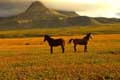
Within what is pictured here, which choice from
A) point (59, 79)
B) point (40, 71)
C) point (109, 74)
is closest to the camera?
point (59, 79)

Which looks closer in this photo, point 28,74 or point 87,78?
point 87,78

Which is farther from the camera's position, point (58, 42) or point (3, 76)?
point (58, 42)

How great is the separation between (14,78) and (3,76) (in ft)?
3.46

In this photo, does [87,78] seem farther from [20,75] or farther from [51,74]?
[20,75]

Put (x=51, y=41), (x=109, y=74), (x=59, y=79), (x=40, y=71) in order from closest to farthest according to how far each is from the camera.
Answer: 1. (x=59, y=79)
2. (x=109, y=74)
3. (x=40, y=71)
4. (x=51, y=41)

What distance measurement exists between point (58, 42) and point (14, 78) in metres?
21.9

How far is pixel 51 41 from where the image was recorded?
41500 millimetres

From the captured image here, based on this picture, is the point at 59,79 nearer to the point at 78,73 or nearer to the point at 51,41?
the point at 78,73

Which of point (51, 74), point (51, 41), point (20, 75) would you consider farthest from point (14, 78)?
point (51, 41)

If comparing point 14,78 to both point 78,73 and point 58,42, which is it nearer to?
point 78,73

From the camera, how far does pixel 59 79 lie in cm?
1955

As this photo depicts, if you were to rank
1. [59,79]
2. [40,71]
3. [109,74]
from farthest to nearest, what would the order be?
[40,71] → [109,74] → [59,79]

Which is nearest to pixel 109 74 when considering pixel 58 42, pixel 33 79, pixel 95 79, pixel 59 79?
pixel 95 79

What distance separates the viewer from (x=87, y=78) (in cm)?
1998
